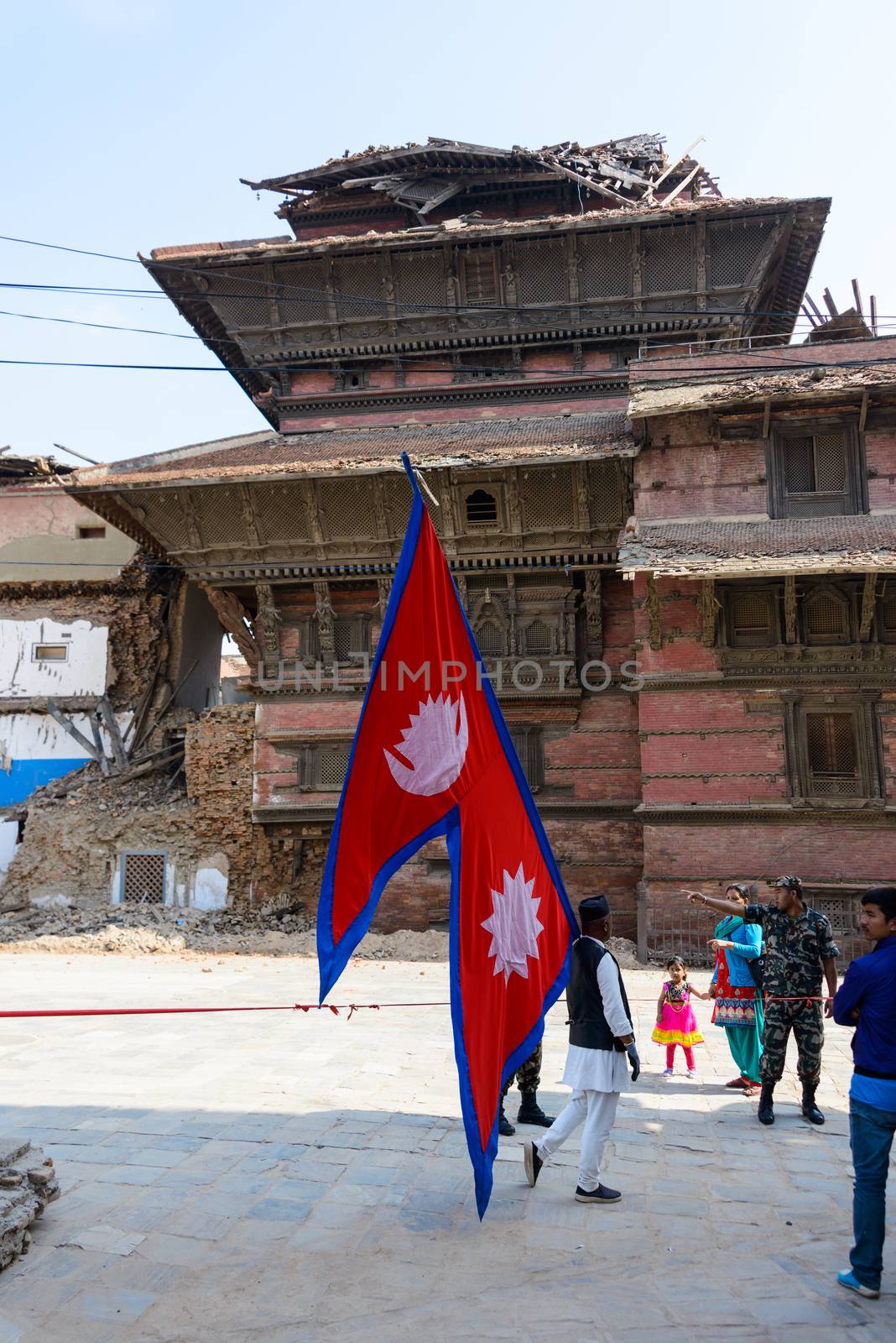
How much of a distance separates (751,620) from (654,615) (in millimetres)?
1552

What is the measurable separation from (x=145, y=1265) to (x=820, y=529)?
13.8 metres

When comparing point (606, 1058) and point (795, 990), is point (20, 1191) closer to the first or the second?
point (606, 1058)

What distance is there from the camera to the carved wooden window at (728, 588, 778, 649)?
15.6m

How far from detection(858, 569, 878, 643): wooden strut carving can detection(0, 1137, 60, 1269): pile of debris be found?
514 inches

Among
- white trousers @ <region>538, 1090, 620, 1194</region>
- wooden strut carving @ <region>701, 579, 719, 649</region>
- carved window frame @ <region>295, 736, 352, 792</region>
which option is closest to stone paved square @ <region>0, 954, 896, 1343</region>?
white trousers @ <region>538, 1090, 620, 1194</region>

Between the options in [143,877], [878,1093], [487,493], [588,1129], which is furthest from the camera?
[143,877]

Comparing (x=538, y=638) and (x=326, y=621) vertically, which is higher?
(x=326, y=621)

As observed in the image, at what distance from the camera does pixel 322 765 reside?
18.5m

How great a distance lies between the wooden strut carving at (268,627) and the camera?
1895cm

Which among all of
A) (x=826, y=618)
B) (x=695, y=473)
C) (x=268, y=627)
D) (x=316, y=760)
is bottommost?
(x=316, y=760)

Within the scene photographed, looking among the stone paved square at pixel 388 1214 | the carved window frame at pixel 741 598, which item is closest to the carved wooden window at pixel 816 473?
the carved window frame at pixel 741 598

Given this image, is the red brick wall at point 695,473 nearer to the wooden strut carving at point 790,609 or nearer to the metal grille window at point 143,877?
the wooden strut carving at point 790,609

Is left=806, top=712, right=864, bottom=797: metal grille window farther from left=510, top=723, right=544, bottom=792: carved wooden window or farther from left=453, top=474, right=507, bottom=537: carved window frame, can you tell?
left=453, top=474, right=507, bottom=537: carved window frame

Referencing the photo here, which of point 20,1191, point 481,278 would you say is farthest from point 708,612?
point 20,1191
